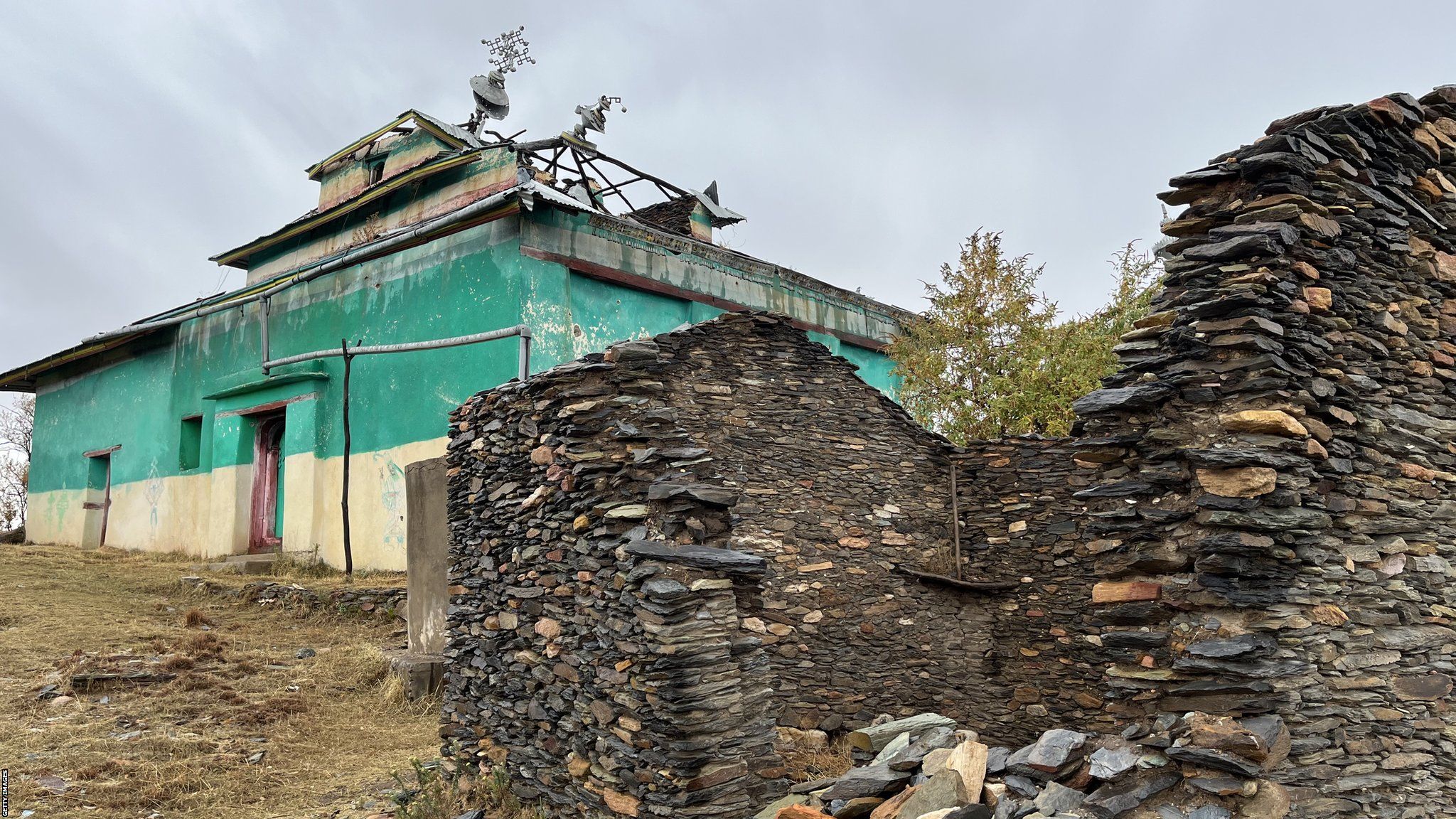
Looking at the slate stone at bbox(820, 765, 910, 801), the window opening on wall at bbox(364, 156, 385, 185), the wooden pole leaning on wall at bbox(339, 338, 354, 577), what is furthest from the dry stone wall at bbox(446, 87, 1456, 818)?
the window opening on wall at bbox(364, 156, 385, 185)

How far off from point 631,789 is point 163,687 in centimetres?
627

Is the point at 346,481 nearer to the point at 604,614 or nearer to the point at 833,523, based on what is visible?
the point at 833,523

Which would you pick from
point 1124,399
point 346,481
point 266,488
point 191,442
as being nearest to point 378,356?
point 346,481

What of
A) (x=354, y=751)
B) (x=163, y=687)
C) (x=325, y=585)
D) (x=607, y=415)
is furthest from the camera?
(x=325, y=585)

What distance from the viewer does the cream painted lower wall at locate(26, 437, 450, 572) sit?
13.8 metres

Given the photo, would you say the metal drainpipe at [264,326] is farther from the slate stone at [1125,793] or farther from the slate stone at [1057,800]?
the slate stone at [1125,793]

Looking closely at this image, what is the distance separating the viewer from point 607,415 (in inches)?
246

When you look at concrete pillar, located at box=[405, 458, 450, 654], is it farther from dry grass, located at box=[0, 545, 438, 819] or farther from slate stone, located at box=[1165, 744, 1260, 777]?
slate stone, located at box=[1165, 744, 1260, 777]

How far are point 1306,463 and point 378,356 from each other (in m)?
13.0

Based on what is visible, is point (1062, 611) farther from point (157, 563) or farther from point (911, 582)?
point (157, 563)

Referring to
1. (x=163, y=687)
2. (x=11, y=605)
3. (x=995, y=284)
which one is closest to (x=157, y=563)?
(x=11, y=605)

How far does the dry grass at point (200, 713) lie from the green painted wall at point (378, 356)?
3102 millimetres

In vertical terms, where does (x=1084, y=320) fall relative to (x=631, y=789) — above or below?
above

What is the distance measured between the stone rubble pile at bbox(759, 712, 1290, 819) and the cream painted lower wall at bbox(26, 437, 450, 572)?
9862mm
